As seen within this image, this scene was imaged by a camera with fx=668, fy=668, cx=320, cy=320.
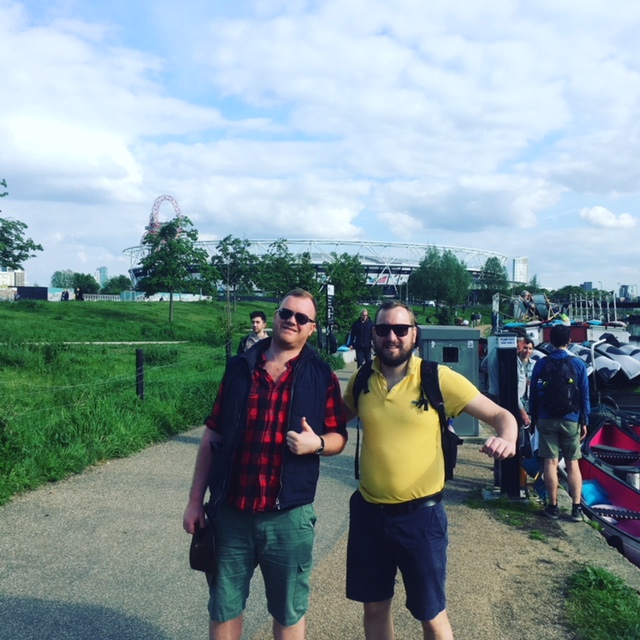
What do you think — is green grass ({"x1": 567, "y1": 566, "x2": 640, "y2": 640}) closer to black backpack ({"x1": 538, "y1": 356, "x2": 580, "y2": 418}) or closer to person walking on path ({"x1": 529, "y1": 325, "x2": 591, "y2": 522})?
person walking on path ({"x1": 529, "y1": 325, "x2": 591, "y2": 522})

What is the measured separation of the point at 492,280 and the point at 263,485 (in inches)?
3581

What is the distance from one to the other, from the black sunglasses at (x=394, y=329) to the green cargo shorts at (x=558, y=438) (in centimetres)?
353

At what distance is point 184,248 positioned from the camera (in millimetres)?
33031

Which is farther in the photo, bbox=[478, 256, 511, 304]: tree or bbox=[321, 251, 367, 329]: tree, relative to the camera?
bbox=[478, 256, 511, 304]: tree

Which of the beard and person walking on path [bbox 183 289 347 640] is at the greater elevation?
the beard

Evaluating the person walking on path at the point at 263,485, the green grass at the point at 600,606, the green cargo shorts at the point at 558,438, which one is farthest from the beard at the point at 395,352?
the green cargo shorts at the point at 558,438

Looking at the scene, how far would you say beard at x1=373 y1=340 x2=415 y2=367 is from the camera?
113 inches


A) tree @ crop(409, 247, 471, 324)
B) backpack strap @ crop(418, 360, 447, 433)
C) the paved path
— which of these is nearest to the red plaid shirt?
backpack strap @ crop(418, 360, 447, 433)

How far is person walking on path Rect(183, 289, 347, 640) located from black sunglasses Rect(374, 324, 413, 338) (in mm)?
353

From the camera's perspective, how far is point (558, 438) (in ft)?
19.3

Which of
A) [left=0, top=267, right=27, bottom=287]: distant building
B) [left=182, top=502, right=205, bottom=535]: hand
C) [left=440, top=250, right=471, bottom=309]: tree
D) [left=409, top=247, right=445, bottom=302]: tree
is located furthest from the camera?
[left=0, top=267, right=27, bottom=287]: distant building

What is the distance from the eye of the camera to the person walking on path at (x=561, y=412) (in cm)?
577

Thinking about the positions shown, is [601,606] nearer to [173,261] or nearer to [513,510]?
[513,510]

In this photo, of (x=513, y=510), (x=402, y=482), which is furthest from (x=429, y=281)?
(x=402, y=482)
